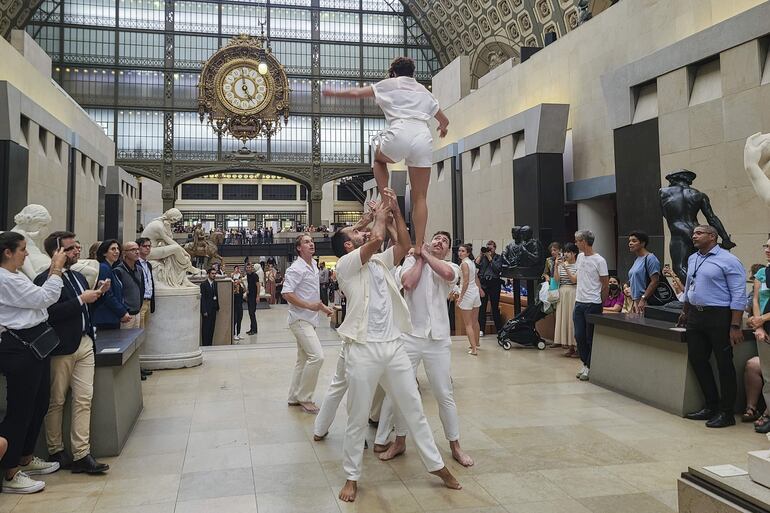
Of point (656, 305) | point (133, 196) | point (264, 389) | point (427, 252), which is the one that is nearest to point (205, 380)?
point (264, 389)

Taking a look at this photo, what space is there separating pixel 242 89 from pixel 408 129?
1009 inches

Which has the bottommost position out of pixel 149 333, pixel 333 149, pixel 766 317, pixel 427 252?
pixel 149 333

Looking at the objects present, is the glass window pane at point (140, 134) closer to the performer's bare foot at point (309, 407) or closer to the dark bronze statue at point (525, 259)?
the dark bronze statue at point (525, 259)

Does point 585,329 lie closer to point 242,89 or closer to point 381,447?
point 381,447

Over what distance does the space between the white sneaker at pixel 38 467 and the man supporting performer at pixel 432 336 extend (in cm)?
224

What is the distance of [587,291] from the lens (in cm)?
644

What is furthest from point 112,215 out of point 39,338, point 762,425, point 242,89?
point 762,425

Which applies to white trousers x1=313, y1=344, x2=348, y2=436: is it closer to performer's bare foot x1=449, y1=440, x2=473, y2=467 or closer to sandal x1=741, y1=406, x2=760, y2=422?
performer's bare foot x1=449, y1=440, x2=473, y2=467

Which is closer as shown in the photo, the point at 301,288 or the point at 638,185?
the point at 301,288

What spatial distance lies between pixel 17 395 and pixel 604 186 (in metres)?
10.8

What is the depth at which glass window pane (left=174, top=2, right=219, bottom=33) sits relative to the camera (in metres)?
30.7

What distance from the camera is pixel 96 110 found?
2956 cm

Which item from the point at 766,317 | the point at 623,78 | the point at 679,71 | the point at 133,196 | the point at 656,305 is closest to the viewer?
the point at 766,317

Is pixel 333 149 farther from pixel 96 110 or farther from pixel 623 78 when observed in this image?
pixel 623 78
